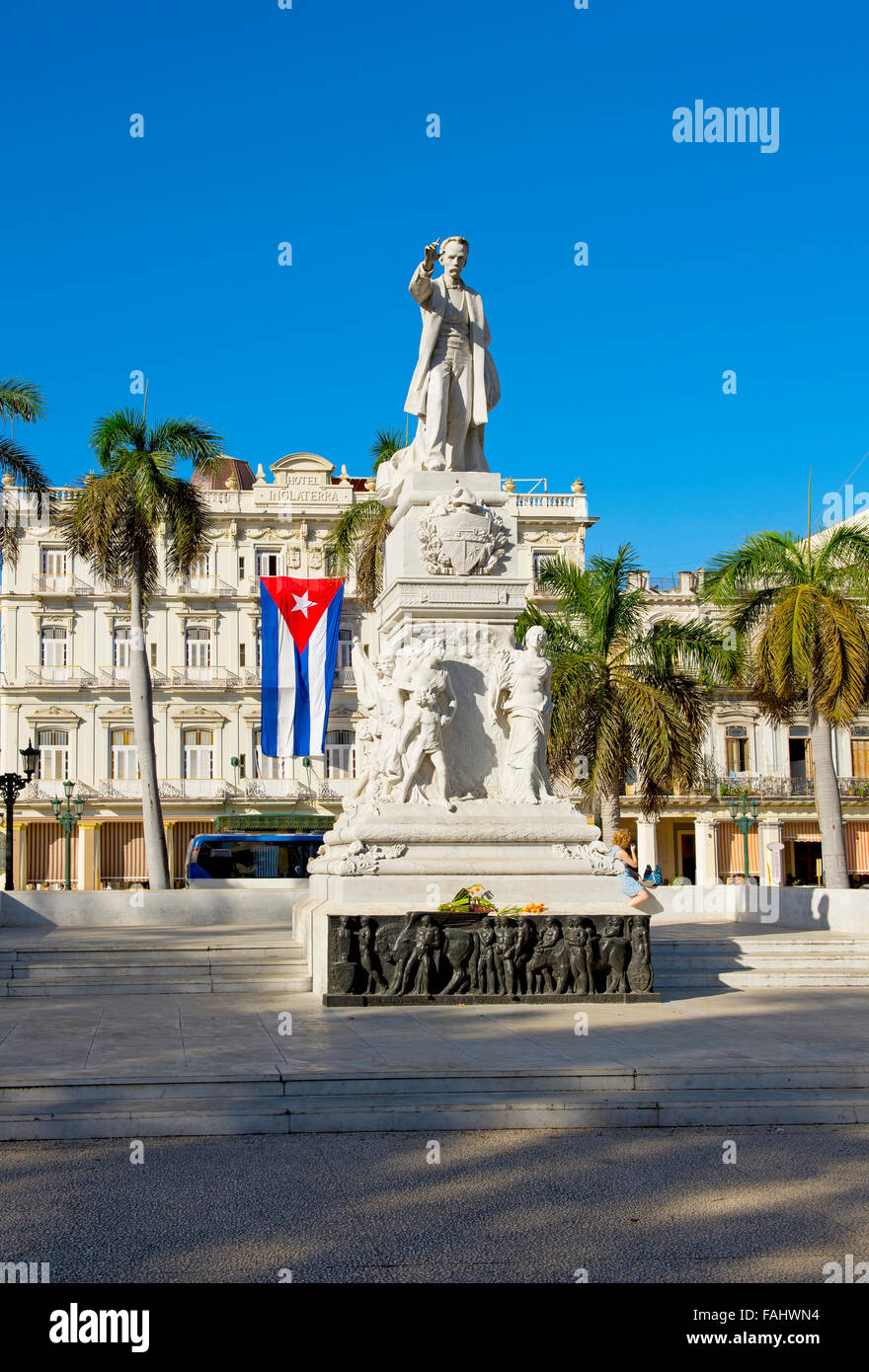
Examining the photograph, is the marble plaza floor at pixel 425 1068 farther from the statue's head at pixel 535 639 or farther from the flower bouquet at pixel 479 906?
the statue's head at pixel 535 639

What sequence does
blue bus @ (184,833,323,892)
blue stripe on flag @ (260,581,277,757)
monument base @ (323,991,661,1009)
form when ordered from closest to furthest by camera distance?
1. monument base @ (323,991,661,1009)
2. blue stripe on flag @ (260,581,277,757)
3. blue bus @ (184,833,323,892)

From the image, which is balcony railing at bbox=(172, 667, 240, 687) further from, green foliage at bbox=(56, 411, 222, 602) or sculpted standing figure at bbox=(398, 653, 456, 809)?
sculpted standing figure at bbox=(398, 653, 456, 809)

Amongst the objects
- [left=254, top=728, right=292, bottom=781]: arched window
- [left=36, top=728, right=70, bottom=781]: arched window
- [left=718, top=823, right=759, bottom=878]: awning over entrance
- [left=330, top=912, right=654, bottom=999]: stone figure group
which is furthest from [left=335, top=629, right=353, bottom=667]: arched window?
[left=330, top=912, right=654, bottom=999]: stone figure group

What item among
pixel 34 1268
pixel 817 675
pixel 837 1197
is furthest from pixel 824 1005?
pixel 817 675

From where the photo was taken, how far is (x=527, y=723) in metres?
13.8

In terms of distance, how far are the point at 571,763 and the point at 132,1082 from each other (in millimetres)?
21249

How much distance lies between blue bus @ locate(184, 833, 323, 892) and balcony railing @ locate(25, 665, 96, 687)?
18425 millimetres

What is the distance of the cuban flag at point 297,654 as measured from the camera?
101ft

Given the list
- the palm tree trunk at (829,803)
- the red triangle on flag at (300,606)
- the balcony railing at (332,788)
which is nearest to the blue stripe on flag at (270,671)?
the red triangle on flag at (300,606)

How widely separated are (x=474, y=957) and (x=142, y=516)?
1926cm

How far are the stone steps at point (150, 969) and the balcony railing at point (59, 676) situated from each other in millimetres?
42909

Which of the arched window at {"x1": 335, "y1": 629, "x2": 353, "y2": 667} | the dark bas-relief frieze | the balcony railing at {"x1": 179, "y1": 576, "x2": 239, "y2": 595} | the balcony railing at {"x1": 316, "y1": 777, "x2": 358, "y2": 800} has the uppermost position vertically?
the balcony railing at {"x1": 179, "y1": 576, "x2": 239, "y2": 595}

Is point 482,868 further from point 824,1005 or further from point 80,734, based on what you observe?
point 80,734

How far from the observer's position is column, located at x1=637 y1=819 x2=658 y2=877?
53156 mm
